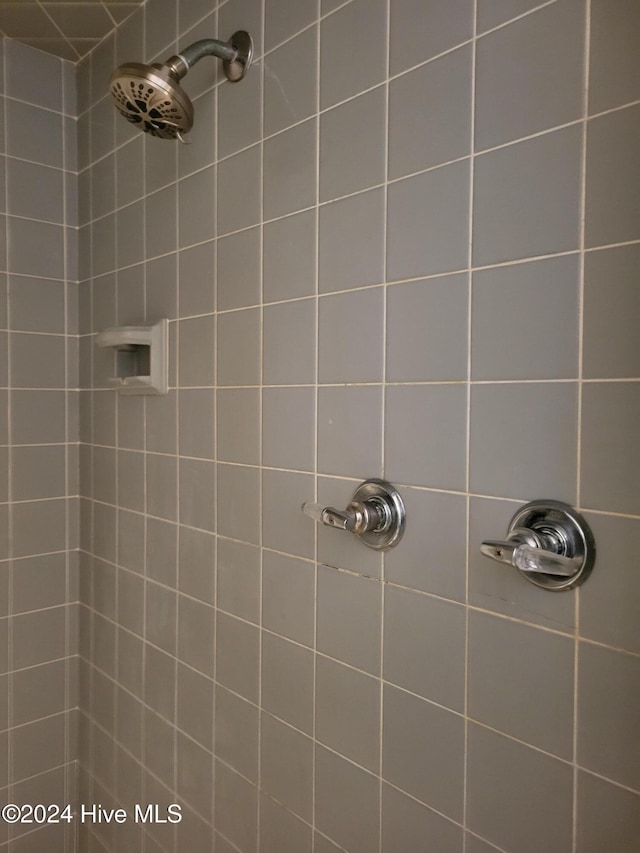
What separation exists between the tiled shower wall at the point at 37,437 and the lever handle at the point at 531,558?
4.49 ft

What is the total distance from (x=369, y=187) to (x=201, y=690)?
3.49 ft

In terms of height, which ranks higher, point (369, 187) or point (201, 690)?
point (369, 187)

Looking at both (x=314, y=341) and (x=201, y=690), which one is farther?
(x=201, y=690)

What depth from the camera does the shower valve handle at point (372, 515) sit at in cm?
86

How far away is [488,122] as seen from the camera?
2.52 feet

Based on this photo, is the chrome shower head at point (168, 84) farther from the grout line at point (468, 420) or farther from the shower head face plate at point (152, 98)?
the grout line at point (468, 420)

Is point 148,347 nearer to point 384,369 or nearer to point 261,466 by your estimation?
point 261,466

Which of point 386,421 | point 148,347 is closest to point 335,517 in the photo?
point 386,421

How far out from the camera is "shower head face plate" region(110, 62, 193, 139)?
3.29ft

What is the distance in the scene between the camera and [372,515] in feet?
2.86

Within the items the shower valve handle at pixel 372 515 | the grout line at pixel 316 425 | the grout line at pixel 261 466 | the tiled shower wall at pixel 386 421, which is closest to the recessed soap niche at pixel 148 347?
the tiled shower wall at pixel 386 421

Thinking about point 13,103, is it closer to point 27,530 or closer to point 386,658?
point 27,530

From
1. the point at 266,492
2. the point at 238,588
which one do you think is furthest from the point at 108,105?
the point at 238,588

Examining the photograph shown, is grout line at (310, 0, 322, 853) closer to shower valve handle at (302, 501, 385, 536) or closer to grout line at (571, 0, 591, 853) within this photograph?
shower valve handle at (302, 501, 385, 536)
